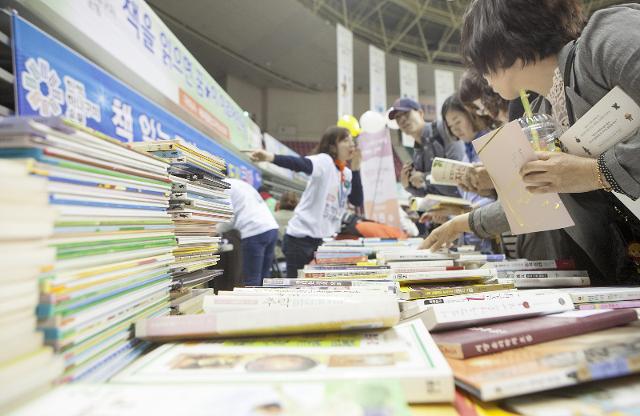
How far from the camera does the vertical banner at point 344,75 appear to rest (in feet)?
17.3

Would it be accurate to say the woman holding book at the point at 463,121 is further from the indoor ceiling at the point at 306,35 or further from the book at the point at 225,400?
the indoor ceiling at the point at 306,35

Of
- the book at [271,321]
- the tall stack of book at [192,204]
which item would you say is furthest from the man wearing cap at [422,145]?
the book at [271,321]

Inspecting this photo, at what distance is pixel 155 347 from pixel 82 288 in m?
0.18

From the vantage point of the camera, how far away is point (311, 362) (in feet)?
1.48

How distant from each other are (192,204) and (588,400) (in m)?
0.71

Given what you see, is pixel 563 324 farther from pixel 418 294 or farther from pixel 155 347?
pixel 155 347

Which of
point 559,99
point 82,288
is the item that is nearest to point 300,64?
point 559,99

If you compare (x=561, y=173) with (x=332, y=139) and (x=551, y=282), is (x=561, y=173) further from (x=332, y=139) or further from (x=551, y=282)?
(x=332, y=139)

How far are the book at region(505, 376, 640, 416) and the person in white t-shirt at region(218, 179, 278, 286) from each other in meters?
2.33

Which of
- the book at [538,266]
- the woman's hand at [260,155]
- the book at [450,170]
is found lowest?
the book at [538,266]

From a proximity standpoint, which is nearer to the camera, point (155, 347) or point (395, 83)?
point (155, 347)

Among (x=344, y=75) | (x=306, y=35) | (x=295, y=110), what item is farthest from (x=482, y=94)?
(x=295, y=110)

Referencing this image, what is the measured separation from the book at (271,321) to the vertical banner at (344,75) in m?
4.98

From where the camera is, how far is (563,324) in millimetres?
533
